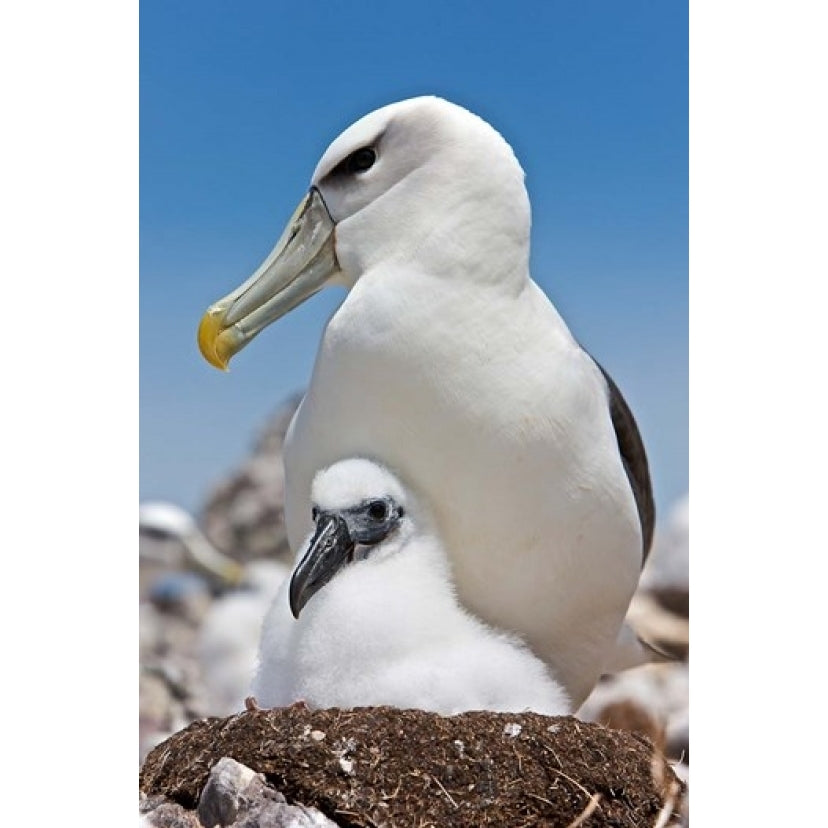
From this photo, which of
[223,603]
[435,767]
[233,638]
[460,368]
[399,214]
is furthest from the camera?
[223,603]

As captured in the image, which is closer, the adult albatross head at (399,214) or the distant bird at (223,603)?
the adult albatross head at (399,214)

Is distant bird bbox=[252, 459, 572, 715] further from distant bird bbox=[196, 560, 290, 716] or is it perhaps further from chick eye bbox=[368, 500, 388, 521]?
distant bird bbox=[196, 560, 290, 716]

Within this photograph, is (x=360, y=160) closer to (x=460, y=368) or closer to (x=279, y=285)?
(x=279, y=285)

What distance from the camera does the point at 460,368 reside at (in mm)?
4211

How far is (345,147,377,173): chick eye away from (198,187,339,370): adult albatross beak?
0.13m

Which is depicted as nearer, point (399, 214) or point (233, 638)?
point (399, 214)

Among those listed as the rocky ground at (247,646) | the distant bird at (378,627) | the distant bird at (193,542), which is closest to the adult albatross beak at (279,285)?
the distant bird at (378,627)

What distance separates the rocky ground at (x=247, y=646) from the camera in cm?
384

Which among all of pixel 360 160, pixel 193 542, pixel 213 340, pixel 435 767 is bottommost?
pixel 193 542

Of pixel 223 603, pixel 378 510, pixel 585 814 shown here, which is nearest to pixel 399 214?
pixel 378 510

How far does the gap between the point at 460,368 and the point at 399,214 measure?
0.46 m

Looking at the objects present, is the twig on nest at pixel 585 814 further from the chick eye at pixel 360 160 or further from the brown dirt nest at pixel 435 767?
the chick eye at pixel 360 160

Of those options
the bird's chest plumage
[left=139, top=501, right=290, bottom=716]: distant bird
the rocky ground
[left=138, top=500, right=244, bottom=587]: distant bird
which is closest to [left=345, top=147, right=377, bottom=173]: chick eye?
the bird's chest plumage

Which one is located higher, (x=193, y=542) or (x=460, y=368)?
(x=460, y=368)
